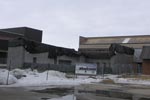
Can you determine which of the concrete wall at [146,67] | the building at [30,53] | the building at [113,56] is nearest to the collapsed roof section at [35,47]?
the building at [30,53]

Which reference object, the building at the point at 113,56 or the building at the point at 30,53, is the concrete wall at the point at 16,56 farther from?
the building at the point at 113,56

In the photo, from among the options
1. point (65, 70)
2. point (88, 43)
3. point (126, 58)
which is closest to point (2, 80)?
point (65, 70)

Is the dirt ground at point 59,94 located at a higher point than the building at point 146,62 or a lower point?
lower

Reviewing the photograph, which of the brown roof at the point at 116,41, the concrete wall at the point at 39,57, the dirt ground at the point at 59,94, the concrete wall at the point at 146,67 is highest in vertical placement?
the brown roof at the point at 116,41

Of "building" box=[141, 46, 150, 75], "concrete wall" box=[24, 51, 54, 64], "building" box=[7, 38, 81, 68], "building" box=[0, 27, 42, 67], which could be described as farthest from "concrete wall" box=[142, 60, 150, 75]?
"building" box=[0, 27, 42, 67]

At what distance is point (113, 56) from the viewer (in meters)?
65.6

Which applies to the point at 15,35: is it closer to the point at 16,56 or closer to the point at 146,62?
the point at 16,56

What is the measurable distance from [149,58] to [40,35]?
55122mm

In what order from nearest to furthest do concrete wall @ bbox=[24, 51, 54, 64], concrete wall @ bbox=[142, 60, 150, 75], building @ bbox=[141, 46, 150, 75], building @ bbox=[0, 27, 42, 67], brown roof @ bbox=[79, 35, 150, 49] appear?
concrete wall @ bbox=[142, 60, 150, 75], building @ bbox=[141, 46, 150, 75], concrete wall @ bbox=[24, 51, 54, 64], building @ bbox=[0, 27, 42, 67], brown roof @ bbox=[79, 35, 150, 49]

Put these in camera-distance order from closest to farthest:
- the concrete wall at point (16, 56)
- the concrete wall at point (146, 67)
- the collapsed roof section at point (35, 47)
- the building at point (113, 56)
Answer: the concrete wall at point (146, 67) → the collapsed roof section at point (35, 47) → the concrete wall at point (16, 56) → the building at point (113, 56)

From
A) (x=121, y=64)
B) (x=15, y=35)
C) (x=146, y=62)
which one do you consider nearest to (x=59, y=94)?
(x=146, y=62)

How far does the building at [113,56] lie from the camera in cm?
6366

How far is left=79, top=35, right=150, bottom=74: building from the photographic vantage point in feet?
209

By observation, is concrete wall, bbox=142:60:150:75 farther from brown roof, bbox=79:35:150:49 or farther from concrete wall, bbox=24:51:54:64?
brown roof, bbox=79:35:150:49
